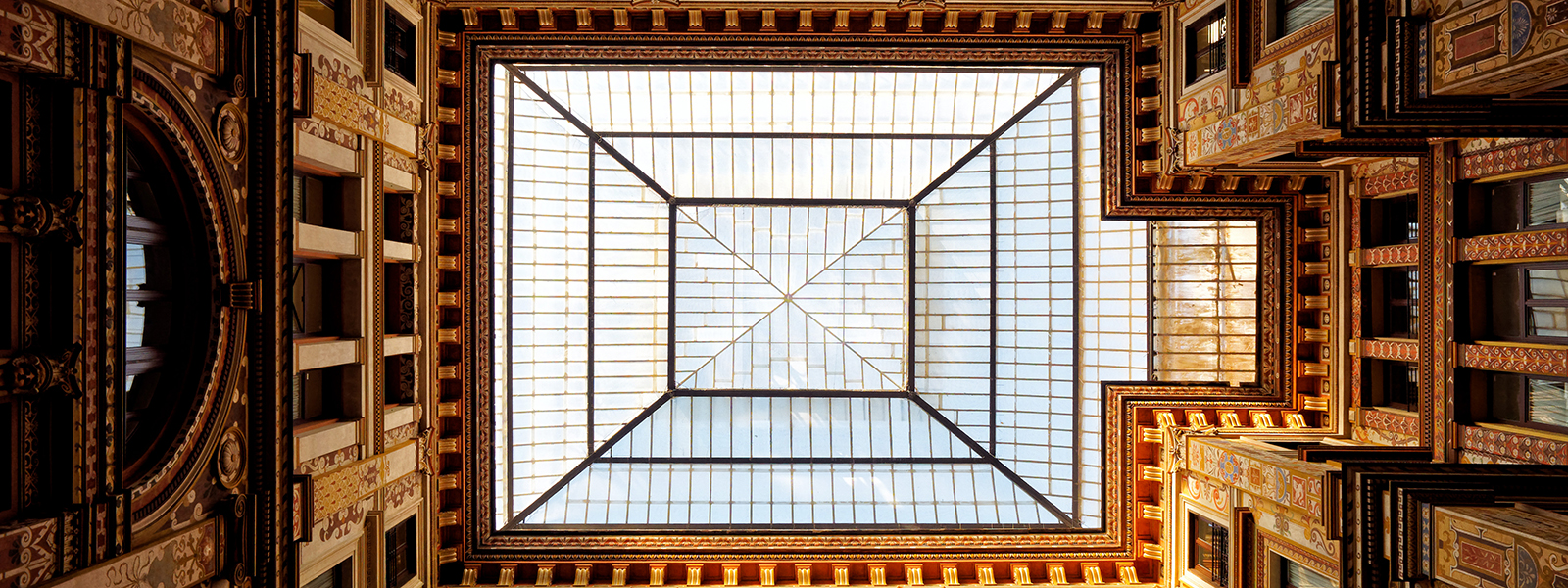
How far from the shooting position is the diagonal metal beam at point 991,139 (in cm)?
1936

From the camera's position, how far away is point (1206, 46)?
51.5 feet

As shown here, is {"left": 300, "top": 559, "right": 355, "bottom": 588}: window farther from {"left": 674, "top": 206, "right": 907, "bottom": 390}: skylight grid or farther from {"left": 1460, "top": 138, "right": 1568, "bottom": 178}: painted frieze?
{"left": 1460, "top": 138, "right": 1568, "bottom": 178}: painted frieze

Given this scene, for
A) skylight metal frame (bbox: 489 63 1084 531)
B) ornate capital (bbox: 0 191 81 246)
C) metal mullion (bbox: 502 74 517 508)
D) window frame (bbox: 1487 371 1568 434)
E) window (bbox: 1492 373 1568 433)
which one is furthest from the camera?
skylight metal frame (bbox: 489 63 1084 531)

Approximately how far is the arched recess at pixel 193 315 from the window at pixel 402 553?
19.6 feet

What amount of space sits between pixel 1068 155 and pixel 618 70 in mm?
12229

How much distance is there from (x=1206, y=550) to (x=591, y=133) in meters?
18.3

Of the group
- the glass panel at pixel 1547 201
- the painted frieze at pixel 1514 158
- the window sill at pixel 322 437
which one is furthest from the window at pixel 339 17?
the glass panel at pixel 1547 201

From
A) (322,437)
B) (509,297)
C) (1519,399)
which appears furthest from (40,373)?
(1519,399)

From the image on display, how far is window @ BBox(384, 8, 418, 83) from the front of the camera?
1526cm

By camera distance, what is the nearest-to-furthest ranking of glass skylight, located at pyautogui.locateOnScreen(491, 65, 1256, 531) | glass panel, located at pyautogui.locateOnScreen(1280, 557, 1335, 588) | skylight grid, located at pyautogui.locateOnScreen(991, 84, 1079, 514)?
glass panel, located at pyautogui.locateOnScreen(1280, 557, 1335, 588) < glass skylight, located at pyautogui.locateOnScreen(491, 65, 1256, 531) < skylight grid, located at pyautogui.locateOnScreen(991, 84, 1079, 514)

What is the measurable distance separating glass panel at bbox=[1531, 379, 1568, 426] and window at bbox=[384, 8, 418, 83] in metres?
21.7

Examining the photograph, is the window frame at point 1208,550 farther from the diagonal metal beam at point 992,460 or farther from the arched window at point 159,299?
the arched window at point 159,299

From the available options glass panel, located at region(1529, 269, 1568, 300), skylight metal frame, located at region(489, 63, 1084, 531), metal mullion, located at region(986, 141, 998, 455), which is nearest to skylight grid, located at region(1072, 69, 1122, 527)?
skylight metal frame, located at region(489, 63, 1084, 531)

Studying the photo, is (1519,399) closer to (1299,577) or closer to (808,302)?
(1299,577)
